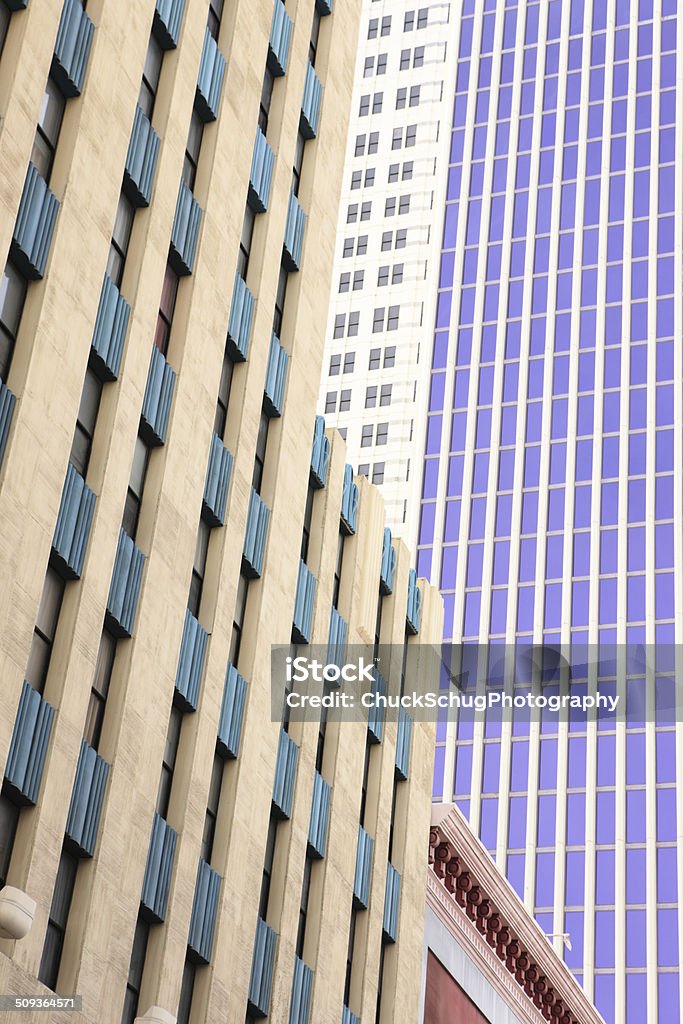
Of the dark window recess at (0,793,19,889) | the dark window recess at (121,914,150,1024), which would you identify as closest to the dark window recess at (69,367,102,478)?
the dark window recess at (0,793,19,889)

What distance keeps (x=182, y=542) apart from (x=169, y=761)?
168 inches

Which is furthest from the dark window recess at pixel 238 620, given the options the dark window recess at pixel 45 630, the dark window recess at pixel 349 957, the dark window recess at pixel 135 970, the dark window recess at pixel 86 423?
the dark window recess at pixel 349 957

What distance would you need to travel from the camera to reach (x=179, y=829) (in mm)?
31859

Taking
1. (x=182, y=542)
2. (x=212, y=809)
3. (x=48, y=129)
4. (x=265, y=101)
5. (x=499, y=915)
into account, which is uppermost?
(x=265, y=101)

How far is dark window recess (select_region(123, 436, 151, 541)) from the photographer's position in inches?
1256

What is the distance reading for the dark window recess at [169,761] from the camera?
32062mm

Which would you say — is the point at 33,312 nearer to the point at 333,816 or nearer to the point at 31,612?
the point at 31,612

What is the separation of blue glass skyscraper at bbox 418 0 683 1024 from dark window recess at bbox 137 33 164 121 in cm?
7236

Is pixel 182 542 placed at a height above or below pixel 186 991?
above

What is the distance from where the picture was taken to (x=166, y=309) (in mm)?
34625

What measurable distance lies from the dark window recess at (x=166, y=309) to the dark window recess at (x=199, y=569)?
3809mm

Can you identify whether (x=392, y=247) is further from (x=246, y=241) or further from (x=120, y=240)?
(x=120, y=240)

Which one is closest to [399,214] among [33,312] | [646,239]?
[646,239]

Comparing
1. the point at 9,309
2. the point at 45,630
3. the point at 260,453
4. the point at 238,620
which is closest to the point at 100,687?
→ the point at 45,630
